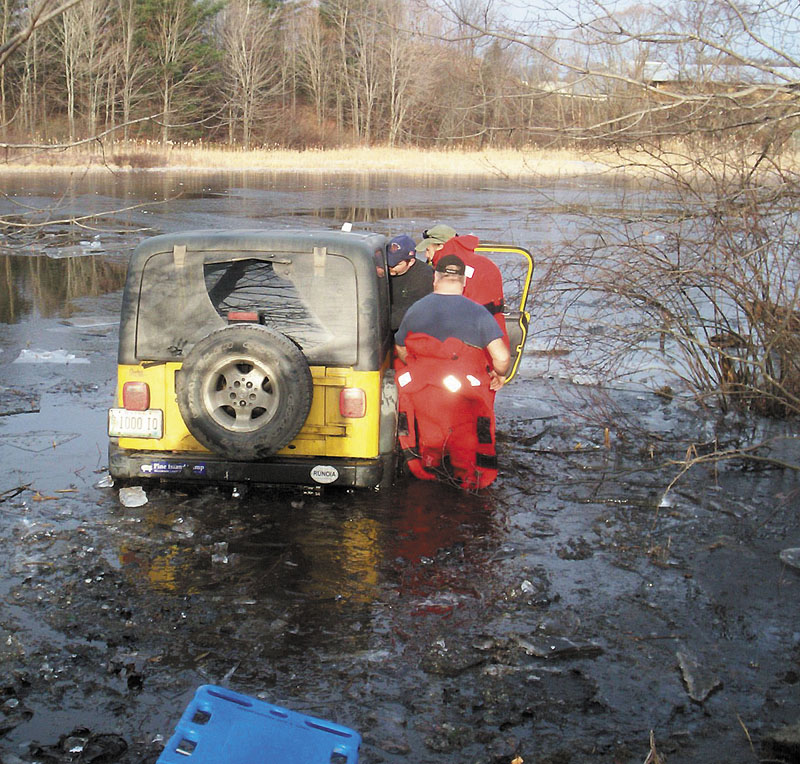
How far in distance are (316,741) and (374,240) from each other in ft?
14.2

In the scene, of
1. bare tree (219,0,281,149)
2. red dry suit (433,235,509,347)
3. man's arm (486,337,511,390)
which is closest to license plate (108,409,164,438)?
man's arm (486,337,511,390)

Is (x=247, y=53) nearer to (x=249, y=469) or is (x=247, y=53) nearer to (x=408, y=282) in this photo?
(x=408, y=282)

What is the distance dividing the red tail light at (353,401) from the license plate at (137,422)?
3.79 ft

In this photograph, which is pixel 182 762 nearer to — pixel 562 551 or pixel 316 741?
pixel 316 741

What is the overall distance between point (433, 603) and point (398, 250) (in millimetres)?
3427

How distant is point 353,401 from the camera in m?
6.10

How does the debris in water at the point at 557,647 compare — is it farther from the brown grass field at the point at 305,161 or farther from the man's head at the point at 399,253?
the brown grass field at the point at 305,161

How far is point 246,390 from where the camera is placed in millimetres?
5914

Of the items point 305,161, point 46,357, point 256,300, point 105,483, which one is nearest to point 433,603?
point 256,300

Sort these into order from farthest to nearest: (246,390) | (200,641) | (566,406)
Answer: (566,406), (246,390), (200,641)

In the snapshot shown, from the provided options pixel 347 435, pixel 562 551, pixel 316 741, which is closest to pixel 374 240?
pixel 347 435

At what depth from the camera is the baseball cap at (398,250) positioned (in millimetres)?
7621

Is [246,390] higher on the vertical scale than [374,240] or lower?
lower

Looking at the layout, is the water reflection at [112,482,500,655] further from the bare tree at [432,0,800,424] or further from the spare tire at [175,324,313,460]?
the bare tree at [432,0,800,424]
